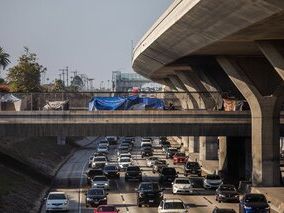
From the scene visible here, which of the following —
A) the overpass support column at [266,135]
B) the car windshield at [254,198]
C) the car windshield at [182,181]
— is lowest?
the car windshield at [182,181]

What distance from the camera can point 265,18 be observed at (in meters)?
37.7

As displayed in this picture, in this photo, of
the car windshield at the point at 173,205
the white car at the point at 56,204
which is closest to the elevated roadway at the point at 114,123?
the white car at the point at 56,204

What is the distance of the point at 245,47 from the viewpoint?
59.7 metres

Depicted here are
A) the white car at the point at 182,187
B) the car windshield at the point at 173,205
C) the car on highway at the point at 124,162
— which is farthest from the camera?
the car on highway at the point at 124,162

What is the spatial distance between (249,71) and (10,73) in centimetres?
6971

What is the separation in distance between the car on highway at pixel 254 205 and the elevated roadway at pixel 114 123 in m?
24.4

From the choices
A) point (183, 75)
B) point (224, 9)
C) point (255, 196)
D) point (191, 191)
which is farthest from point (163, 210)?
point (183, 75)

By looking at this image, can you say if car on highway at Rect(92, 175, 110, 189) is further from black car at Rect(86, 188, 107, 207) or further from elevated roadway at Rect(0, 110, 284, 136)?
black car at Rect(86, 188, 107, 207)

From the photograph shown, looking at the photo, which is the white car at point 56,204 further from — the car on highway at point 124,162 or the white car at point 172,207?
the car on highway at point 124,162

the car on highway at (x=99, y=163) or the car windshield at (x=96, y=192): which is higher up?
the car windshield at (x=96, y=192)

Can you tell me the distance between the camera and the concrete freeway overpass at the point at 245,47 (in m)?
39.0

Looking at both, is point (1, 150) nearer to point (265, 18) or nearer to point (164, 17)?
point (164, 17)

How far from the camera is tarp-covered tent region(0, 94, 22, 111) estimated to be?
75.1 m

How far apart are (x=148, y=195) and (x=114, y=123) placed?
659 inches
